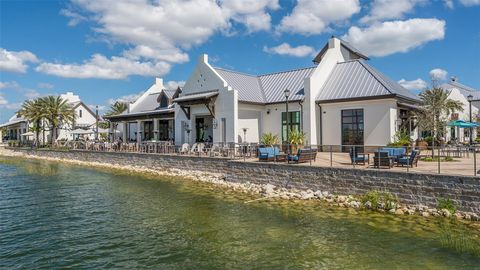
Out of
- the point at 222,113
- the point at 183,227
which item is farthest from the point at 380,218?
the point at 222,113

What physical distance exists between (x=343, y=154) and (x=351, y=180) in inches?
308

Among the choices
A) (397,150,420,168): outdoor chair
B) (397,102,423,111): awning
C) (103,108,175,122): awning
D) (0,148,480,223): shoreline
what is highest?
(103,108,175,122): awning

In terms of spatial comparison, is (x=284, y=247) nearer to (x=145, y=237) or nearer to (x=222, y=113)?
(x=145, y=237)

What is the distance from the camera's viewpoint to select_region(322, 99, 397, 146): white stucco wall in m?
22.3

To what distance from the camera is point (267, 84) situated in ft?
99.3

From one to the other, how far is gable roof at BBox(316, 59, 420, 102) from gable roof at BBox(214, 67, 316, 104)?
2.11 metres

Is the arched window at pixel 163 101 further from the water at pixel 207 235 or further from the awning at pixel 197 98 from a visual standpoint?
the water at pixel 207 235

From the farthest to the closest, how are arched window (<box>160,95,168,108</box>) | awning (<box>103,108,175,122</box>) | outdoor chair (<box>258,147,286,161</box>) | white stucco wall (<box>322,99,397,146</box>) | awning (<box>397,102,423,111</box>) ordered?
arched window (<box>160,95,168,108</box>)
awning (<box>103,108,175,122</box>)
awning (<box>397,102,423,111</box>)
white stucco wall (<box>322,99,397,146</box>)
outdoor chair (<box>258,147,286,161</box>)

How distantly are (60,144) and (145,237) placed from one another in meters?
39.8

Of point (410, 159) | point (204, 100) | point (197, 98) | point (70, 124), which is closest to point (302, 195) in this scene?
point (410, 159)

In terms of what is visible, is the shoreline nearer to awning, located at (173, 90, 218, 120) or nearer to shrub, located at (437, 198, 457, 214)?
shrub, located at (437, 198, 457, 214)

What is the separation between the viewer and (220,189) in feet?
62.2

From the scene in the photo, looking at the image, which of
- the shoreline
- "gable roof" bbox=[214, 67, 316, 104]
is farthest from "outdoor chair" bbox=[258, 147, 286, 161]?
"gable roof" bbox=[214, 67, 316, 104]

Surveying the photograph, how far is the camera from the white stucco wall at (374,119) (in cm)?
2228
